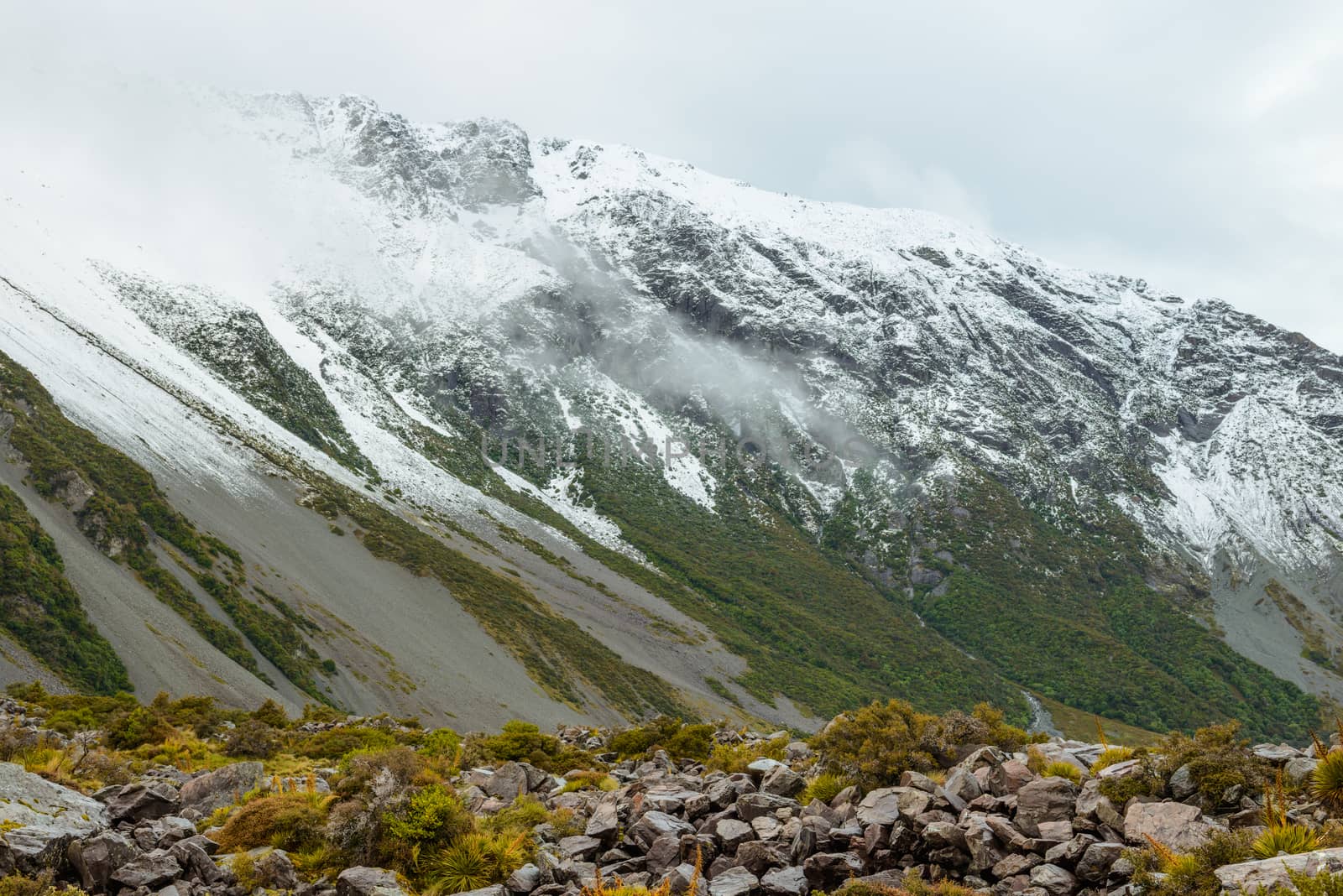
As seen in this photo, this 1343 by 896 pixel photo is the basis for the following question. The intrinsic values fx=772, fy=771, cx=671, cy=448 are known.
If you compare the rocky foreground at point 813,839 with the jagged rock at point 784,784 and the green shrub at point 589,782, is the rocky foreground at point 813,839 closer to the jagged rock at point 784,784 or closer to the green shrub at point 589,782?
the jagged rock at point 784,784

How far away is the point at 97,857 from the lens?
10.1 meters

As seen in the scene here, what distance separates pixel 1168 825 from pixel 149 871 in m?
13.3

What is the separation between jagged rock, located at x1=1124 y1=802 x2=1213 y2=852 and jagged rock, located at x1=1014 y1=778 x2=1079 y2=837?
76cm

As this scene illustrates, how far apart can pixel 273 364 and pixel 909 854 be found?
174 meters

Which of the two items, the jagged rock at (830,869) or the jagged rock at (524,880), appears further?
the jagged rock at (524,880)

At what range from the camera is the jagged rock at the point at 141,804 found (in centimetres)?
1283

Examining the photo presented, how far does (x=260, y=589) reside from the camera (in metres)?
69.4

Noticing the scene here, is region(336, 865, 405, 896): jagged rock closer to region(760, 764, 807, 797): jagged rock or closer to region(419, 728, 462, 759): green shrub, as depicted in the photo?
region(760, 764, 807, 797): jagged rock

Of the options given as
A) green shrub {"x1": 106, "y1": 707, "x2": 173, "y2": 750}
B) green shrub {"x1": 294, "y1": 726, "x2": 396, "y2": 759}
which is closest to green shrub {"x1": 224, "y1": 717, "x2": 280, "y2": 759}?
green shrub {"x1": 294, "y1": 726, "x2": 396, "y2": 759}

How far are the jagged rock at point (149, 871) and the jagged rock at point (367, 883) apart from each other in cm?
217

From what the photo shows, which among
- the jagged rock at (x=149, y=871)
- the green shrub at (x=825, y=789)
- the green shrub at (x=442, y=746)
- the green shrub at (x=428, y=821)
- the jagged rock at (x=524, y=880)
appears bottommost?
the green shrub at (x=442, y=746)

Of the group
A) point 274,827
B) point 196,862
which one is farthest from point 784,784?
point 196,862

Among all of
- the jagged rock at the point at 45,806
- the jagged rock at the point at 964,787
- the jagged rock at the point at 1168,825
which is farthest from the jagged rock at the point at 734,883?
the jagged rock at the point at 45,806

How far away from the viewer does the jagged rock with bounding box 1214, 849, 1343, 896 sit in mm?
7680
